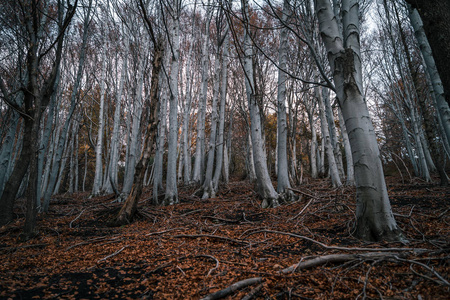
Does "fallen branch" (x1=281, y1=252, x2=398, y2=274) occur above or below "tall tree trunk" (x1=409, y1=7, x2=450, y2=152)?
below

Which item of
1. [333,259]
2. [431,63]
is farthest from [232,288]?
[431,63]

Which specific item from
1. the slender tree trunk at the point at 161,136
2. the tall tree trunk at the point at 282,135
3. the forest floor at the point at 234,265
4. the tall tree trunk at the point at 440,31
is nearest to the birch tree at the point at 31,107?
the forest floor at the point at 234,265

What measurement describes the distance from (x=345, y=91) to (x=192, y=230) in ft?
9.09

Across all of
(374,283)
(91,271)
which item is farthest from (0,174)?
(374,283)

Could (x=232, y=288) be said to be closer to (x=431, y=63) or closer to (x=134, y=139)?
(x=431, y=63)

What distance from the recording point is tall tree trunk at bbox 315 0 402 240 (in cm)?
225

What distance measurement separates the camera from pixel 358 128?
7.84 ft

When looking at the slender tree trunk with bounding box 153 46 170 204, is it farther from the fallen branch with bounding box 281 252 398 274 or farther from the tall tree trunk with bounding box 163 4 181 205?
the fallen branch with bounding box 281 252 398 274

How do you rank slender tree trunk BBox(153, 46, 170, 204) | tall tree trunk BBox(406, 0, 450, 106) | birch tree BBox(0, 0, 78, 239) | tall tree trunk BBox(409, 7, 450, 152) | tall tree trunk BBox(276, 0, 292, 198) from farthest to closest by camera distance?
slender tree trunk BBox(153, 46, 170, 204)
tall tree trunk BBox(276, 0, 292, 198)
tall tree trunk BBox(409, 7, 450, 152)
birch tree BBox(0, 0, 78, 239)
tall tree trunk BBox(406, 0, 450, 106)

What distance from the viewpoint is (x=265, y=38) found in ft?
34.1

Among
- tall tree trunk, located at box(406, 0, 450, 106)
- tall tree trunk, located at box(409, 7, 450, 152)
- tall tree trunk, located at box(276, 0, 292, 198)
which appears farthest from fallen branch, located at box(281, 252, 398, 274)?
tall tree trunk, located at box(409, 7, 450, 152)

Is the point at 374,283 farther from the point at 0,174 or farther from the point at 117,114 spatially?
the point at 117,114

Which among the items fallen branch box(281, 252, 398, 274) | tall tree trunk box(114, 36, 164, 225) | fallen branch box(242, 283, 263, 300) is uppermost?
tall tree trunk box(114, 36, 164, 225)

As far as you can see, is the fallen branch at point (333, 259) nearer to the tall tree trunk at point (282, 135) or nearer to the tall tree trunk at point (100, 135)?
the tall tree trunk at point (282, 135)
